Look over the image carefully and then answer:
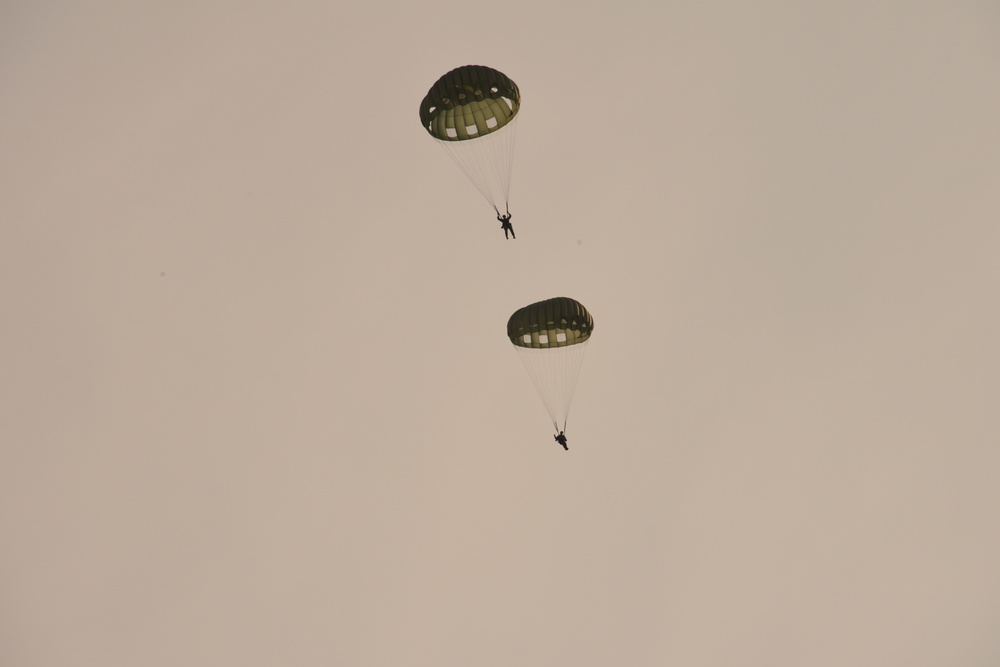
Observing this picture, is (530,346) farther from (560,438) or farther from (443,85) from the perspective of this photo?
(443,85)

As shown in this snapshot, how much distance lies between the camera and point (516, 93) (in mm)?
23922

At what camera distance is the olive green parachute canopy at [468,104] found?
23000 millimetres

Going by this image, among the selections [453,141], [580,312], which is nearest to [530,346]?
[580,312]

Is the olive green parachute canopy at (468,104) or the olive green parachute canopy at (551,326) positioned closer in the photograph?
the olive green parachute canopy at (468,104)

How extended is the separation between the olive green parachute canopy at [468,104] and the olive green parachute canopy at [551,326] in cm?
513

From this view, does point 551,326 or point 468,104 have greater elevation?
point 468,104

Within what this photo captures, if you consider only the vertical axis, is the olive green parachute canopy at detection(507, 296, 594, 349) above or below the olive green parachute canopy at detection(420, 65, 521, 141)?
below

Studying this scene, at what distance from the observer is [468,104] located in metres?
23.3

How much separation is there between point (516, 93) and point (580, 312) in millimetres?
6140

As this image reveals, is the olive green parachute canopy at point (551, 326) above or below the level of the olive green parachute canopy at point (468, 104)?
below

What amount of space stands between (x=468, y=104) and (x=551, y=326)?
621 cm

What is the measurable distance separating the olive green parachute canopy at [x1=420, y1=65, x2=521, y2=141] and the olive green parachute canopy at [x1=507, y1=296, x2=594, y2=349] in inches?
202

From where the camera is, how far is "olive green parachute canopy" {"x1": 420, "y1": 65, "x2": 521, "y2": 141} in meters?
23.0

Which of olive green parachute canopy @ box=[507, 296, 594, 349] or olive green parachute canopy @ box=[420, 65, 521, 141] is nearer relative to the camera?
olive green parachute canopy @ box=[420, 65, 521, 141]
